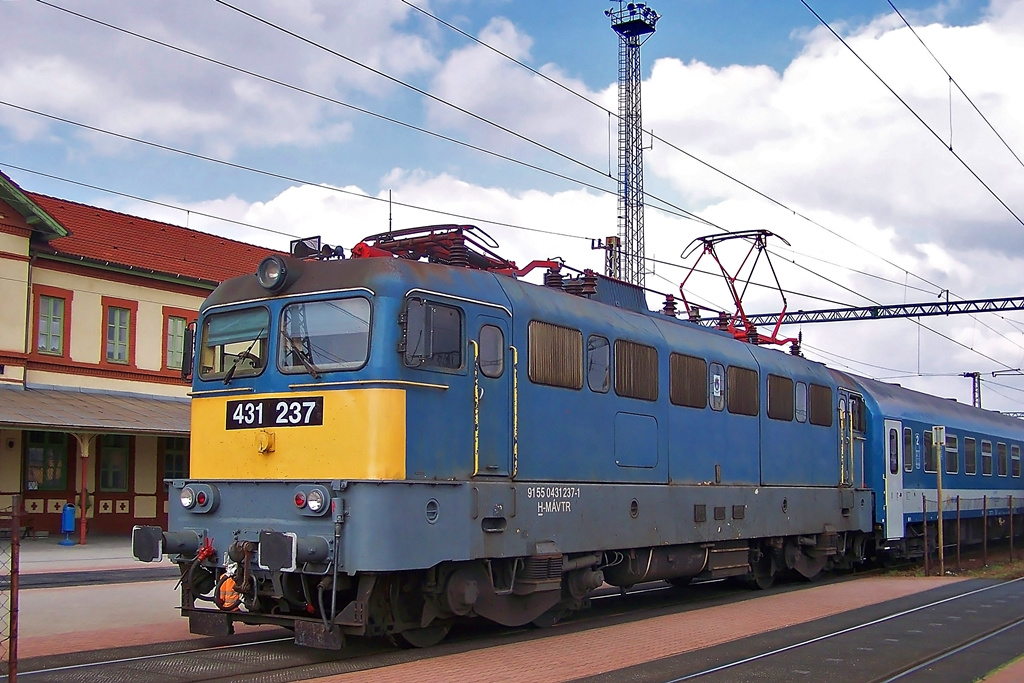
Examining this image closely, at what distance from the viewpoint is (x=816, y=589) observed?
17.6 m

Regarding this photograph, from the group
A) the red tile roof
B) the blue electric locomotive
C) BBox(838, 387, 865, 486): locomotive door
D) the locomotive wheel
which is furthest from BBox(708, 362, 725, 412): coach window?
the red tile roof

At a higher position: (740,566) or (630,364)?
(630,364)

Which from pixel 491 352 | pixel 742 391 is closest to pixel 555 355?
pixel 491 352

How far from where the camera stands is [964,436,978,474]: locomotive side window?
83.4ft

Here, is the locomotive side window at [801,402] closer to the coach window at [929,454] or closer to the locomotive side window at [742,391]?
the locomotive side window at [742,391]

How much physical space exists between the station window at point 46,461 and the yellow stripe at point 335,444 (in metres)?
18.8

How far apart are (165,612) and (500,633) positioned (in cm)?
478

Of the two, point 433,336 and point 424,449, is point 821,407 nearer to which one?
point 433,336

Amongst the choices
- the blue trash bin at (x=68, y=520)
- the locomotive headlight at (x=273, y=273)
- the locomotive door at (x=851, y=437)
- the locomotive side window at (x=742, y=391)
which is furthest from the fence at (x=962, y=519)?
the blue trash bin at (x=68, y=520)

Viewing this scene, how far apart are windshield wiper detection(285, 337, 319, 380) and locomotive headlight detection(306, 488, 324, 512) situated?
1152 mm

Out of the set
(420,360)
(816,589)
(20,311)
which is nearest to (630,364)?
(420,360)

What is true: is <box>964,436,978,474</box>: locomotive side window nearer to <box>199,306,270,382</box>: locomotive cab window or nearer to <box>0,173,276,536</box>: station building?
<box>0,173,276,536</box>: station building

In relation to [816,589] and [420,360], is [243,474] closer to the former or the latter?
[420,360]

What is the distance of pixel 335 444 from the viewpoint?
32.9ft
